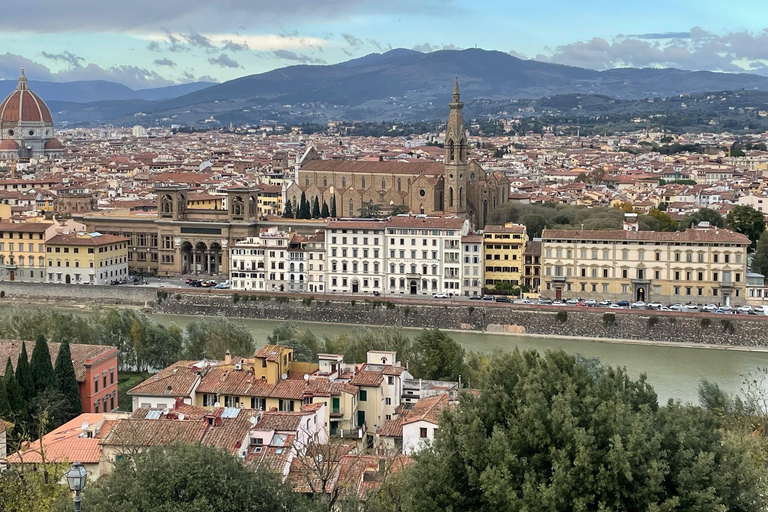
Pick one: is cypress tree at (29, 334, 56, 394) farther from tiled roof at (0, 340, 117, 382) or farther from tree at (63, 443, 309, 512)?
tree at (63, 443, 309, 512)

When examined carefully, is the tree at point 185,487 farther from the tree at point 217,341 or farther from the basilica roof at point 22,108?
the basilica roof at point 22,108

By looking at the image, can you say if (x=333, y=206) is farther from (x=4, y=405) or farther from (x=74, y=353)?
(x=4, y=405)

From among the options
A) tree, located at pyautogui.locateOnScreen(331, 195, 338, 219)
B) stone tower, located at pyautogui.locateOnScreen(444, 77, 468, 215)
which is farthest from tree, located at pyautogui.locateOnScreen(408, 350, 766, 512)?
tree, located at pyautogui.locateOnScreen(331, 195, 338, 219)

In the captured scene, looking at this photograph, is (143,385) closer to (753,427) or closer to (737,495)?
(753,427)

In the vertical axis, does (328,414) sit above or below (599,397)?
below

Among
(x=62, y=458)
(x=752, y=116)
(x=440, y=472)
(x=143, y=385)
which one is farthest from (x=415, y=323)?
(x=752, y=116)
